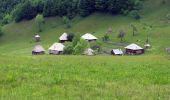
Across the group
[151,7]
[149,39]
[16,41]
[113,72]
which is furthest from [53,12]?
[113,72]

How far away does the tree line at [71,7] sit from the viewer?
15062cm

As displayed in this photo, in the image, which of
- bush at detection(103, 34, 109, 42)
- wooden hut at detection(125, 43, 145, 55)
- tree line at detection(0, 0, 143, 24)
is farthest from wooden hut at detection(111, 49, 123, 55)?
tree line at detection(0, 0, 143, 24)

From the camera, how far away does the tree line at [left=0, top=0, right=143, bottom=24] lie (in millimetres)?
→ 150625

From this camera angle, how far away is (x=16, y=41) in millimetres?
148375

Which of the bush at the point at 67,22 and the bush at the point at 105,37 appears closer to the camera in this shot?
the bush at the point at 105,37

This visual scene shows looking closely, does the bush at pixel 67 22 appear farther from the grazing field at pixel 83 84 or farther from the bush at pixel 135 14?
the grazing field at pixel 83 84

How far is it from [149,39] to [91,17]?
1614 inches

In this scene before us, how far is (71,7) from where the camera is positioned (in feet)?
536

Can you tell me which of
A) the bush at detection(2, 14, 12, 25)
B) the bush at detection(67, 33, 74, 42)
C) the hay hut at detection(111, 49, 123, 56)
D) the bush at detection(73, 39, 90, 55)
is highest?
the bush at detection(73, 39, 90, 55)

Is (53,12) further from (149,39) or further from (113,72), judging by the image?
(113,72)

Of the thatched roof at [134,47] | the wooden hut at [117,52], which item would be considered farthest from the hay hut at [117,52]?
the thatched roof at [134,47]

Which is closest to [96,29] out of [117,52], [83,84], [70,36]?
[70,36]

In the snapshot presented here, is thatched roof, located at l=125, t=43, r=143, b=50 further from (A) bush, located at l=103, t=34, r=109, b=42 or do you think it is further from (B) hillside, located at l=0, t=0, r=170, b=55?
(A) bush, located at l=103, t=34, r=109, b=42

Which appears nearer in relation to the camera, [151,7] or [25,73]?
[25,73]
